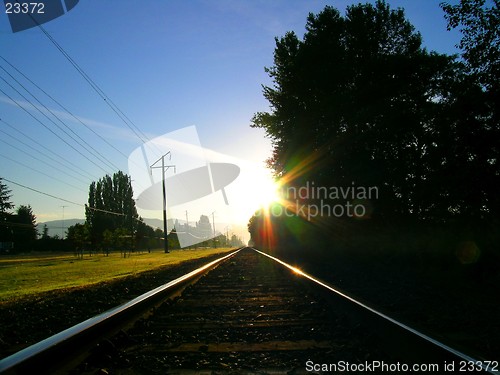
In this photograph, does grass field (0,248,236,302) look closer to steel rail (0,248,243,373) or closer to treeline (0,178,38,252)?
steel rail (0,248,243,373)

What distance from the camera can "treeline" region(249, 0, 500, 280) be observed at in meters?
12.0

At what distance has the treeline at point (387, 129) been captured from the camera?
1203 cm

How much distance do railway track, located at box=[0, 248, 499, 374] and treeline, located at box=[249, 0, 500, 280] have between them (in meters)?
9.01

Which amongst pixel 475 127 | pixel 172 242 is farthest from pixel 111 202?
pixel 475 127

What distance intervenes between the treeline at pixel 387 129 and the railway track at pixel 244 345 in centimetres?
901

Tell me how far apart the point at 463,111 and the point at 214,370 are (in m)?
12.9

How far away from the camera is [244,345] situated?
10.4ft

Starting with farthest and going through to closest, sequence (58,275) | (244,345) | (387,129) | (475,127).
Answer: (387,129) < (58,275) < (475,127) < (244,345)

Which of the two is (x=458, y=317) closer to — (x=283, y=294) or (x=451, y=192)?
(x=283, y=294)

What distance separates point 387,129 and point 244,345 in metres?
20.3

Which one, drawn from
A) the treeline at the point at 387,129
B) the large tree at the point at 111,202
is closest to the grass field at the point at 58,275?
the treeline at the point at 387,129

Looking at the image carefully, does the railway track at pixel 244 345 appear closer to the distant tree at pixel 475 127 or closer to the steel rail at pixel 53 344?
the steel rail at pixel 53 344

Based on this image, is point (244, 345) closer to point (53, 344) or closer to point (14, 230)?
point (53, 344)

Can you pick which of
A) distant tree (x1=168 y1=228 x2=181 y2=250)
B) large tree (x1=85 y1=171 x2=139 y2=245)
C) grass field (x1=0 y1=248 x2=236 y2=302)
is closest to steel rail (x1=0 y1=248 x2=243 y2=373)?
grass field (x1=0 y1=248 x2=236 y2=302)
